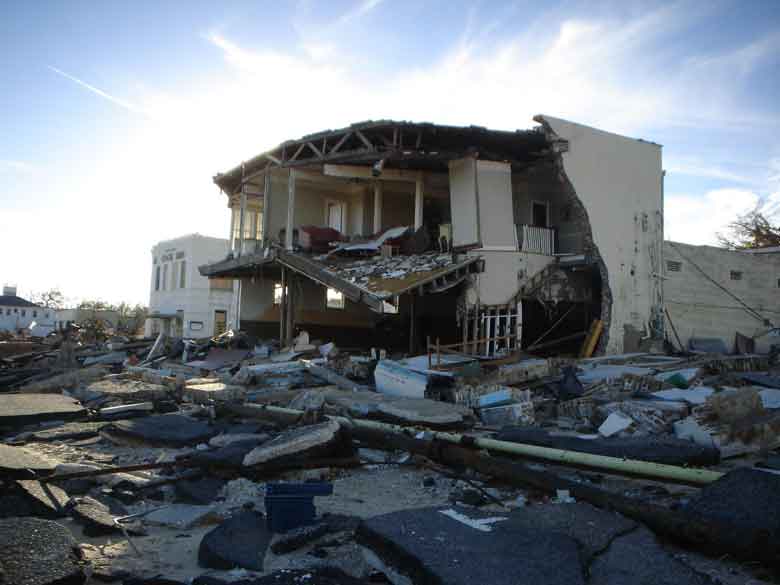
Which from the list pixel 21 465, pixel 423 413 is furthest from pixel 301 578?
pixel 423 413

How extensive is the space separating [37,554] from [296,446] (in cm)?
273

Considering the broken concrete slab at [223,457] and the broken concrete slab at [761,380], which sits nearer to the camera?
the broken concrete slab at [223,457]

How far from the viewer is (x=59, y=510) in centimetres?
477

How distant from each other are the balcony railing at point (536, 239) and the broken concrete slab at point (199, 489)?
1228 cm

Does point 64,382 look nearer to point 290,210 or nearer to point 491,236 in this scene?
point 290,210

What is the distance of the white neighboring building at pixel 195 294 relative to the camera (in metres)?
38.5

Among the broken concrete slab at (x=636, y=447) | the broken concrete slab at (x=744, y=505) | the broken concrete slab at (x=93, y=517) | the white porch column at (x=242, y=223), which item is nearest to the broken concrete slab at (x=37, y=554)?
the broken concrete slab at (x=93, y=517)

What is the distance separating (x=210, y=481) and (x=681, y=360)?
12.1 meters

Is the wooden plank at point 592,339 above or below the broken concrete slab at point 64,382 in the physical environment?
above

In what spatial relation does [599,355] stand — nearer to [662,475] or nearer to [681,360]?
[681,360]

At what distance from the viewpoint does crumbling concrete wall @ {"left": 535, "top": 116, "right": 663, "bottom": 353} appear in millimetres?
16219

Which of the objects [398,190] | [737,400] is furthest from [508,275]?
[737,400]

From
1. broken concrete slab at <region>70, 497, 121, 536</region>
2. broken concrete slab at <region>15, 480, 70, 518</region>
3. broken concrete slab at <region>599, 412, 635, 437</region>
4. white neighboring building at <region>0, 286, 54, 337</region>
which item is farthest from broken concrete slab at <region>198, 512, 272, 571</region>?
white neighboring building at <region>0, 286, 54, 337</region>

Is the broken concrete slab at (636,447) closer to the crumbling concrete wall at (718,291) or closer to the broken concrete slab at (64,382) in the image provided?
the broken concrete slab at (64,382)
